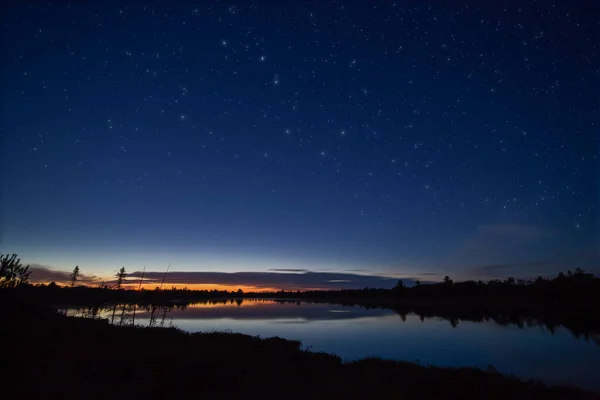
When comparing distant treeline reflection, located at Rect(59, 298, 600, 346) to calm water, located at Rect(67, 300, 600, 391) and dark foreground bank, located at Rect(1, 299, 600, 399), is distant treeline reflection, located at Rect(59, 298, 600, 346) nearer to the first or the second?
calm water, located at Rect(67, 300, 600, 391)

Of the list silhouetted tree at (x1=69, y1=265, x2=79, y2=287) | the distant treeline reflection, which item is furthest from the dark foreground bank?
silhouetted tree at (x1=69, y1=265, x2=79, y2=287)

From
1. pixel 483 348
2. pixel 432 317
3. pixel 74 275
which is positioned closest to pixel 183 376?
pixel 483 348

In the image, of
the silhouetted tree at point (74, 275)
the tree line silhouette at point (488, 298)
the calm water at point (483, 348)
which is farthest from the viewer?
the silhouetted tree at point (74, 275)

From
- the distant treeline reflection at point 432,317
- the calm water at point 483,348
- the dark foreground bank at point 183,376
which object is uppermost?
the dark foreground bank at point 183,376

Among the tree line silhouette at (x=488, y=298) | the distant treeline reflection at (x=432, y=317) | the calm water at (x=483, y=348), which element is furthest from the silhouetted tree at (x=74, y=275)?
the calm water at (x=483, y=348)

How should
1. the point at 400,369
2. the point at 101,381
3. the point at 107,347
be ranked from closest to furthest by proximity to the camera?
the point at 101,381
the point at 107,347
the point at 400,369

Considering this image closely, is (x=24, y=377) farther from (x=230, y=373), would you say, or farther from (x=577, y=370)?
(x=577, y=370)

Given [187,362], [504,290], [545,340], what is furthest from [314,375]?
[504,290]

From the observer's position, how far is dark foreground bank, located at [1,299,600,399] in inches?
478

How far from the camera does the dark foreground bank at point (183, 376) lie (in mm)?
12148

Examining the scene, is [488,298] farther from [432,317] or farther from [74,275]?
[74,275]

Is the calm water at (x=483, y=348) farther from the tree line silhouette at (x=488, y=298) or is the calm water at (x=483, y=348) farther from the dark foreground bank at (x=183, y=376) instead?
the tree line silhouette at (x=488, y=298)

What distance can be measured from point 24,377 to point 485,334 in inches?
2076

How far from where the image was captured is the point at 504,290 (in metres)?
142
